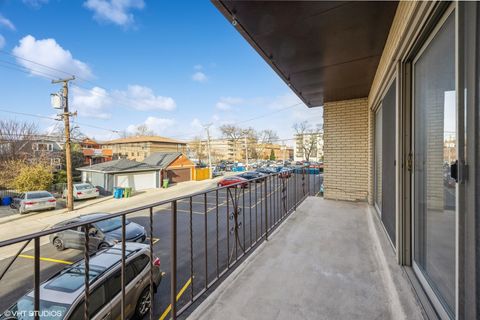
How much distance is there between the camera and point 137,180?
54.2 ft

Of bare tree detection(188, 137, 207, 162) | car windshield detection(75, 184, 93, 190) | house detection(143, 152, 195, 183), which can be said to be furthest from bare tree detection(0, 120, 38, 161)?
bare tree detection(188, 137, 207, 162)

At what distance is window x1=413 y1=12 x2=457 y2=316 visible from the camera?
111cm

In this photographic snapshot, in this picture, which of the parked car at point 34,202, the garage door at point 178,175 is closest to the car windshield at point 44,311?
the parked car at point 34,202

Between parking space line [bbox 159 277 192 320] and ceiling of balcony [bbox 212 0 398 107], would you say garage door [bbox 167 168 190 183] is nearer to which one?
parking space line [bbox 159 277 192 320]

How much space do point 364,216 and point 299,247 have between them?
192cm

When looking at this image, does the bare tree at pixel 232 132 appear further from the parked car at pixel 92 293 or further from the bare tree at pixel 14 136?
the parked car at pixel 92 293

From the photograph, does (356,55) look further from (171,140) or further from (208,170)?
(171,140)

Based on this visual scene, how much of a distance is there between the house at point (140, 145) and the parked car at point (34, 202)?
1083 inches

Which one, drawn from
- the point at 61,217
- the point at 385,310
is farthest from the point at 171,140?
the point at 385,310

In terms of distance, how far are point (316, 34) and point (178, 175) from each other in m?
19.6

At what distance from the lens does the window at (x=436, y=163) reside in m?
1.11

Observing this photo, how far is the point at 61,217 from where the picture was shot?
9.35 m

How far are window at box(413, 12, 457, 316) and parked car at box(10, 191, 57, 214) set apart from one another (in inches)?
535

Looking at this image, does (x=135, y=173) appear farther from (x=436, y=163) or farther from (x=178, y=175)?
(x=436, y=163)
